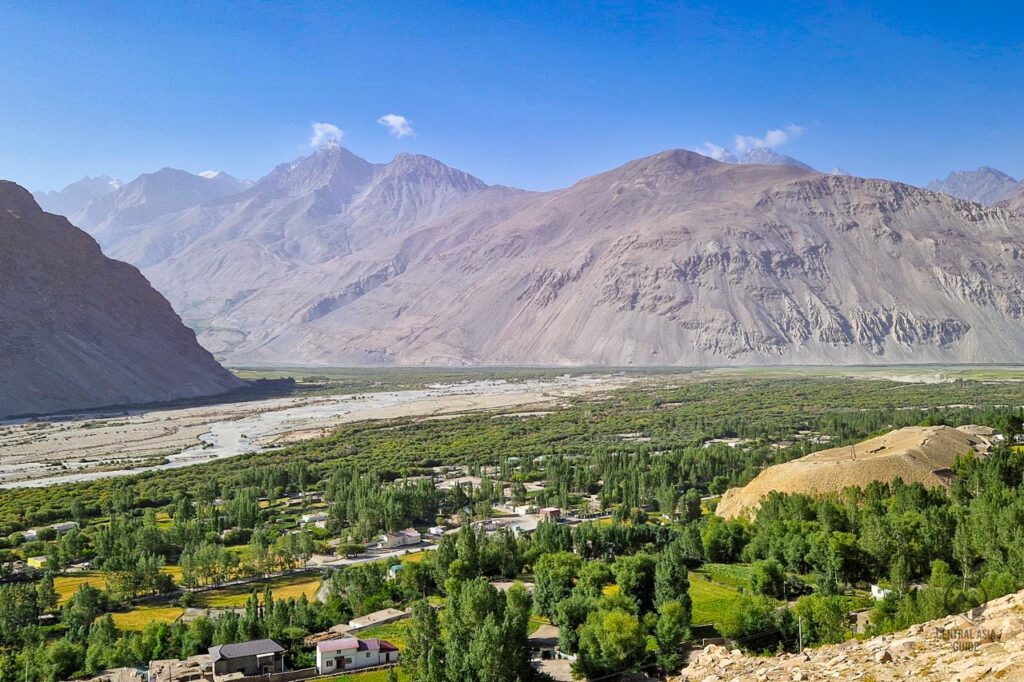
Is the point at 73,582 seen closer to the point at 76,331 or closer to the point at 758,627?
the point at 758,627

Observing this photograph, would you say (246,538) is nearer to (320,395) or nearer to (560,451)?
(560,451)

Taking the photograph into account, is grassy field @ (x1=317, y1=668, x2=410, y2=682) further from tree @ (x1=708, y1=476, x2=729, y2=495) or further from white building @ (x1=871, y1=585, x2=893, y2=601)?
tree @ (x1=708, y1=476, x2=729, y2=495)

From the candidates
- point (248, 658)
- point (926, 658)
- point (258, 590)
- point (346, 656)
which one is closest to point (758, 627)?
point (926, 658)

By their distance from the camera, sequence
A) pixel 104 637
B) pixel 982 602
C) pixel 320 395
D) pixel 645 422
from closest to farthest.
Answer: pixel 982 602, pixel 104 637, pixel 645 422, pixel 320 395

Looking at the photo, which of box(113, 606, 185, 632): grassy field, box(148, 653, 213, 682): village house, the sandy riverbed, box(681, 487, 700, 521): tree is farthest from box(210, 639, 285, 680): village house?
the sandy riverbed

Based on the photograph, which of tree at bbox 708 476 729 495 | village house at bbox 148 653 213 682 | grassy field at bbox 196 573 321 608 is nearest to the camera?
village house at bbox 148 653 213 682

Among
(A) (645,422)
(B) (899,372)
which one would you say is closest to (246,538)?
(A) (645,422)
